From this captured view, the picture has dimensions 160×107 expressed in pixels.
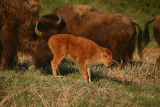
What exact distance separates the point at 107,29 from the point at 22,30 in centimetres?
319

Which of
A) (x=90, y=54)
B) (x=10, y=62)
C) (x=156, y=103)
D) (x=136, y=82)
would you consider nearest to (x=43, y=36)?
(x=10, y=62)

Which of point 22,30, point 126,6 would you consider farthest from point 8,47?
point 126,6

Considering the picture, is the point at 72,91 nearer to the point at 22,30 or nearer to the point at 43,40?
the point at 43,40

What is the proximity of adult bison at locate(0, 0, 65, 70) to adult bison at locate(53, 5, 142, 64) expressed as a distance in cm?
180

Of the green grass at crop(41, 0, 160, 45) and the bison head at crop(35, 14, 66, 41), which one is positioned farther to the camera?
the green grass at crop(41, 0, 160, 45)

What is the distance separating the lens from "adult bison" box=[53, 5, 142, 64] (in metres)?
8.20

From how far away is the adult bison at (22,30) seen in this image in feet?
19.1

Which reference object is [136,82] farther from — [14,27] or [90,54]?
[14,27]

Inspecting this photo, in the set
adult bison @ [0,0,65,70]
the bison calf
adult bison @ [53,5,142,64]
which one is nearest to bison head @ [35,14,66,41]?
adult bison @ [0,0,65,70]

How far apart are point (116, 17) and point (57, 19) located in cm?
237

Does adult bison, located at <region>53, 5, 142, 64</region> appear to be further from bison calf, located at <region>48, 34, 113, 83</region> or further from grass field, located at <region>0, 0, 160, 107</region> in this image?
bison calf, located at <region>48, 34, 113, 83</region>

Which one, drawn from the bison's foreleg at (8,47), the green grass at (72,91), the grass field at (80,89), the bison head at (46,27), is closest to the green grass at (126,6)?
the bison head at (46,27)

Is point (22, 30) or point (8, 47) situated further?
point (22, 30)

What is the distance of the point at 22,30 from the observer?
20.0 ft
